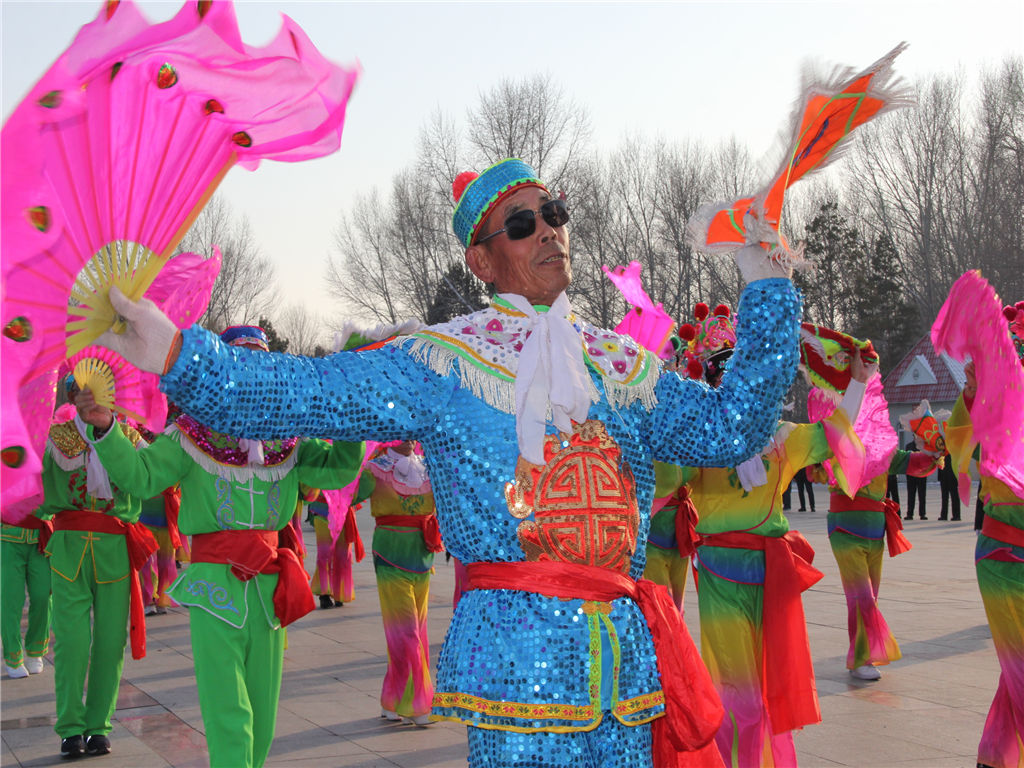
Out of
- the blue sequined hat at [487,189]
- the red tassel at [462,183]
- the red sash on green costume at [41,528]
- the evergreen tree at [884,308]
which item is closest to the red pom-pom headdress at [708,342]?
the red tassel at [462,183]

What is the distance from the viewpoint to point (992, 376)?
546 cm

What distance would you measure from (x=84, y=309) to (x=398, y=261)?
39922 millimetres

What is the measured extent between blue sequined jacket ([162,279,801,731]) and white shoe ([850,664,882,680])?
560 centimetres

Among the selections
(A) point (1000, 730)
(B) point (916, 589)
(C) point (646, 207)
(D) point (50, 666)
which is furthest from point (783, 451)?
(C) point (646, 207)

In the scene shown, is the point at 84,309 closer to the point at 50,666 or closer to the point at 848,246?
the point at 50,666

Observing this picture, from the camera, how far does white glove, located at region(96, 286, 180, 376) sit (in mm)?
2299

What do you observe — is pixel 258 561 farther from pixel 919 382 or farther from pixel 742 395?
pixel 919 382

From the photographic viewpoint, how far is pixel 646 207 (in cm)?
3944

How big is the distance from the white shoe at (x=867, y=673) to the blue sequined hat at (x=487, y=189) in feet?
19.5

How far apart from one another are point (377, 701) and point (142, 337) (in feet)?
19.3

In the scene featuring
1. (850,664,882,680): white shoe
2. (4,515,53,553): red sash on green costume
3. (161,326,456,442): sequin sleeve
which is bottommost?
(850,664,882,680): white shoe

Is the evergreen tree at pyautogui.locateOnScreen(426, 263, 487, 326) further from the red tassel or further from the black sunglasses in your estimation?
the black sunglasses

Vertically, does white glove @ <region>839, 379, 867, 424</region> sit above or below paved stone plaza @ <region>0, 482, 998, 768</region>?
above

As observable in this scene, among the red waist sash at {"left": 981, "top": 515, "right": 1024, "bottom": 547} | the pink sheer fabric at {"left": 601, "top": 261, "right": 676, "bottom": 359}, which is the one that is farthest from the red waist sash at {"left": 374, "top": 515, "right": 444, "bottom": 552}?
the red waist sash at {"left": 981, "top": 515, "right": 1024, "bottom": 547}
